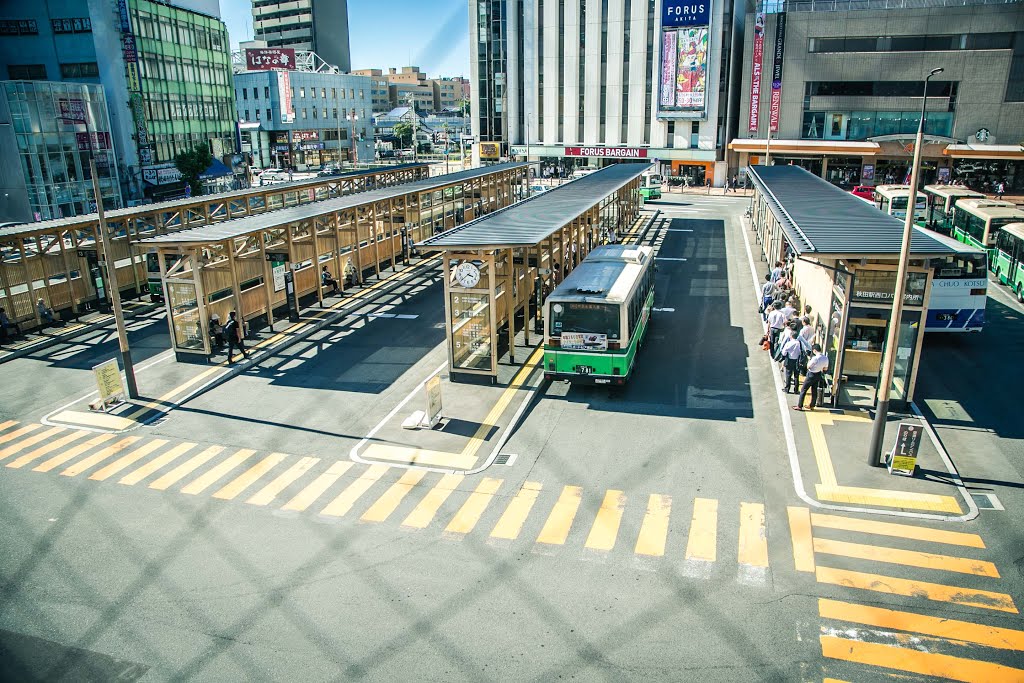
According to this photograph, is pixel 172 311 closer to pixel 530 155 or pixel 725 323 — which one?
pixel 725 323

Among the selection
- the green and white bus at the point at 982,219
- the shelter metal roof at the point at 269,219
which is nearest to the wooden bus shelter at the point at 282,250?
the shelter metal roof at the point at 269,219

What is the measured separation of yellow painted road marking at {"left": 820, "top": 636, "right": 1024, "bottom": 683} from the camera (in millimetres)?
8234

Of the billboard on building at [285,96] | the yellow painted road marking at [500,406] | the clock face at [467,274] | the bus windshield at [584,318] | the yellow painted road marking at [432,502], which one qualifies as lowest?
the yellow painted road marking at [432,502]

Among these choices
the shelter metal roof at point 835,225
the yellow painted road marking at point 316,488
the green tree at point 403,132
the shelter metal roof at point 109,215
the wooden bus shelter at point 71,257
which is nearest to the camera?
the yellow painted road marking at point 316,488

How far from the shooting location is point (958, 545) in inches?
429

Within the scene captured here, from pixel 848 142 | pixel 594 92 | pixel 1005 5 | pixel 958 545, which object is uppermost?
pixel 1005 5

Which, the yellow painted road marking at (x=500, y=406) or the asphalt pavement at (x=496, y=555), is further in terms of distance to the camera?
the yellow painted road marking at (x=500, y=406)

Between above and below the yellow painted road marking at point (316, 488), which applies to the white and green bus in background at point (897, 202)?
above

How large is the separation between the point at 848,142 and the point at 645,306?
180 ft

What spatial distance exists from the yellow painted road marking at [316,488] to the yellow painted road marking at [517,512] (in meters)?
3.57

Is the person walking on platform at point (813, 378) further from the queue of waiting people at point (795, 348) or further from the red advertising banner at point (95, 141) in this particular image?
the red advertising banner at point (95, 141)

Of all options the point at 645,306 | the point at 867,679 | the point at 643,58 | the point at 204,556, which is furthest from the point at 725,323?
the point at 643,58

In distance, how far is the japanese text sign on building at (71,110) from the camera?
48.3 meters

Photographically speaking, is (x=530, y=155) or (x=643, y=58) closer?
(x=643, y=58)
